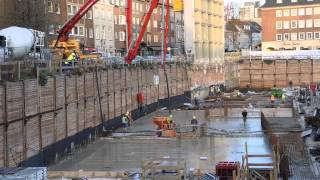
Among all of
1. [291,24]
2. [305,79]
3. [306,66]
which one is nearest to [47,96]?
[305,79]

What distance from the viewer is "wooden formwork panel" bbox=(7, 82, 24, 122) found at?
2539 cm

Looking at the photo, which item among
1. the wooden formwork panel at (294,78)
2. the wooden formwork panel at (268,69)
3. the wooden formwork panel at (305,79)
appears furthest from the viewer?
the wooden formwork panel at (268,69)

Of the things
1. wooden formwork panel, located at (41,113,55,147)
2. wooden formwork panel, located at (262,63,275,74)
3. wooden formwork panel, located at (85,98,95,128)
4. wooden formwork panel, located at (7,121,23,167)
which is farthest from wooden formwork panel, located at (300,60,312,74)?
wooden formwork panel, located at (7,121,23,167)

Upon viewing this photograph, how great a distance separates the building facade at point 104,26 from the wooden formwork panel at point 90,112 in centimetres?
3543

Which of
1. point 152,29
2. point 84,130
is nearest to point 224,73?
point 152,29

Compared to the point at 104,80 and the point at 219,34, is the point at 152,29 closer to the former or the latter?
the point at 219,34

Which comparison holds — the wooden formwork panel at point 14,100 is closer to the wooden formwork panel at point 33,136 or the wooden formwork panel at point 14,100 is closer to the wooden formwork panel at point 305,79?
the wooden formwork panel at point 33,136

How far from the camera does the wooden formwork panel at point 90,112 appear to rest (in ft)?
121

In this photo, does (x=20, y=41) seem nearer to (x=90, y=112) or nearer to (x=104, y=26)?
(x=90, y=112)

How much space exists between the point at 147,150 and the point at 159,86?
967 inches

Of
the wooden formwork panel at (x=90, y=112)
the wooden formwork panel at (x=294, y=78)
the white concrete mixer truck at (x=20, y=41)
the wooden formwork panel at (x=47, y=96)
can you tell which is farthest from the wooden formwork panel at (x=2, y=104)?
the wooden formwork panel at (x=294, y=78)

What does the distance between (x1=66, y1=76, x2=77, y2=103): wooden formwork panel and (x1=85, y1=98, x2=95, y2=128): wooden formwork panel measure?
2329mm

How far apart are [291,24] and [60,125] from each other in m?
84.7

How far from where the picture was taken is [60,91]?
3206 centimetres
